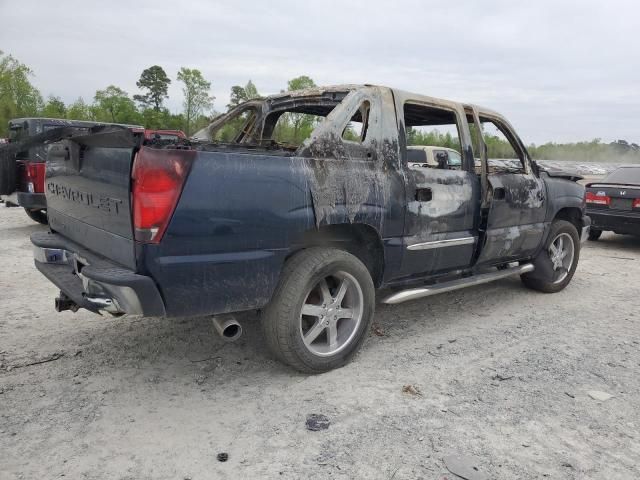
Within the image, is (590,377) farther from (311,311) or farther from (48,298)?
(48,298)

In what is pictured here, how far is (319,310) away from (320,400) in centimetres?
59

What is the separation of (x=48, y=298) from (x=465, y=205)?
4.07 metres

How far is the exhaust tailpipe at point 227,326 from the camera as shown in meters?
2.94

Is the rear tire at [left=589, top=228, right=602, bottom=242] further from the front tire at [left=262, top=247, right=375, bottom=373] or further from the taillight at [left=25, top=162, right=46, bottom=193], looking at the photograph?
the taillight at [left=25, top=162, right=46, bottom=193]

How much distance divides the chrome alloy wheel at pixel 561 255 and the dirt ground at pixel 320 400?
1.02 m

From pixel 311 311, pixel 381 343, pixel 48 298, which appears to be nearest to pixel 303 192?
pixel 311 311

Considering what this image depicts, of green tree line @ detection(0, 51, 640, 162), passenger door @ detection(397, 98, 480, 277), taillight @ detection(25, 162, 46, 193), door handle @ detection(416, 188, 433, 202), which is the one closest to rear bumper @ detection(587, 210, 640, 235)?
passenger door @ detection(397, 98, 480, 277)

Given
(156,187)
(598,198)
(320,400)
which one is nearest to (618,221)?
(598,198)

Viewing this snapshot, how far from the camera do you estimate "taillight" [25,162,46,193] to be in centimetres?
775

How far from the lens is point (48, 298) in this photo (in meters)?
4.90

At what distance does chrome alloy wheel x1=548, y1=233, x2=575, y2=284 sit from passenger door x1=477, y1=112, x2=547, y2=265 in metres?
0.49

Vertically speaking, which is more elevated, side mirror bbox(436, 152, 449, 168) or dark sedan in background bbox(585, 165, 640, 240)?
side mirror bbox(436, 152, 449, 168)

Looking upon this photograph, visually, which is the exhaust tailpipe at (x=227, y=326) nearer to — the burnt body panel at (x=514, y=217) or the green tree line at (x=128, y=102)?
the burnt body panel at (x=514, y=217)

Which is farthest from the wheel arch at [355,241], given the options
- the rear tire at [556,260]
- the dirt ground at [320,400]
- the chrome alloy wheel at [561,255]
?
the chrome alloy wheel at [561,255]
